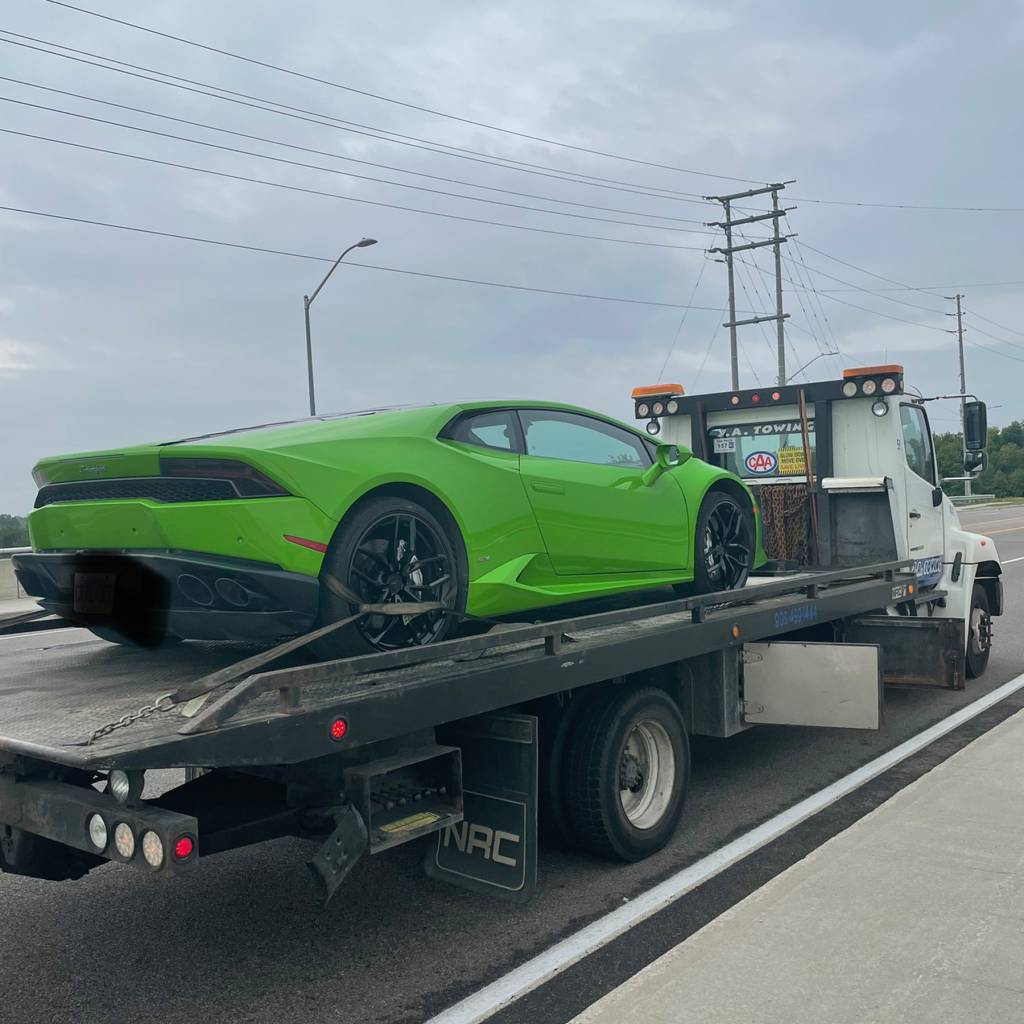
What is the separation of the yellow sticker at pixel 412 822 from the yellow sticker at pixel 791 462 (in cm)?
532

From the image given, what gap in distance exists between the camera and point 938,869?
430 cm

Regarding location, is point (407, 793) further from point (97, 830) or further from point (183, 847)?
point (97, 830)

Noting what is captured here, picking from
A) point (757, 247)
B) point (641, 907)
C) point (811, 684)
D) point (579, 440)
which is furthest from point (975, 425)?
point (757, 247)

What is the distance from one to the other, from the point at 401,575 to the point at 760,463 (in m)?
5.03

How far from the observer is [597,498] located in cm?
511

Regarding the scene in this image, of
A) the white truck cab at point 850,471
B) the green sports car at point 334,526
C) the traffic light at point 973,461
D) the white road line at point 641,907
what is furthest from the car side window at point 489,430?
the traffic light at point 973,461

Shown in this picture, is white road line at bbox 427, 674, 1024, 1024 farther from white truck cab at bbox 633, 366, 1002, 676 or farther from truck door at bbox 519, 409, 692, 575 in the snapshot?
white truck cab at bbox 633, 366, 1002, 676

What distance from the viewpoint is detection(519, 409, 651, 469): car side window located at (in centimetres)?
498

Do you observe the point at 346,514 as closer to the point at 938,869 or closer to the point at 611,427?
the point at 611,427

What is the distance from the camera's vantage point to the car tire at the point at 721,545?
6.00 metres

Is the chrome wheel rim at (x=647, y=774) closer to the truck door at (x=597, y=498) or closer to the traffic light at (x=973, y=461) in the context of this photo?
the truck door at (x=597, y=498)

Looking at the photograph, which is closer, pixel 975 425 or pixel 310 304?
pixel 975 425

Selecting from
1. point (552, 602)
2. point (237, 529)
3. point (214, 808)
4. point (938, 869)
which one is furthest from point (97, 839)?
point (938, 869)

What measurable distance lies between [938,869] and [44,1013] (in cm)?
328
